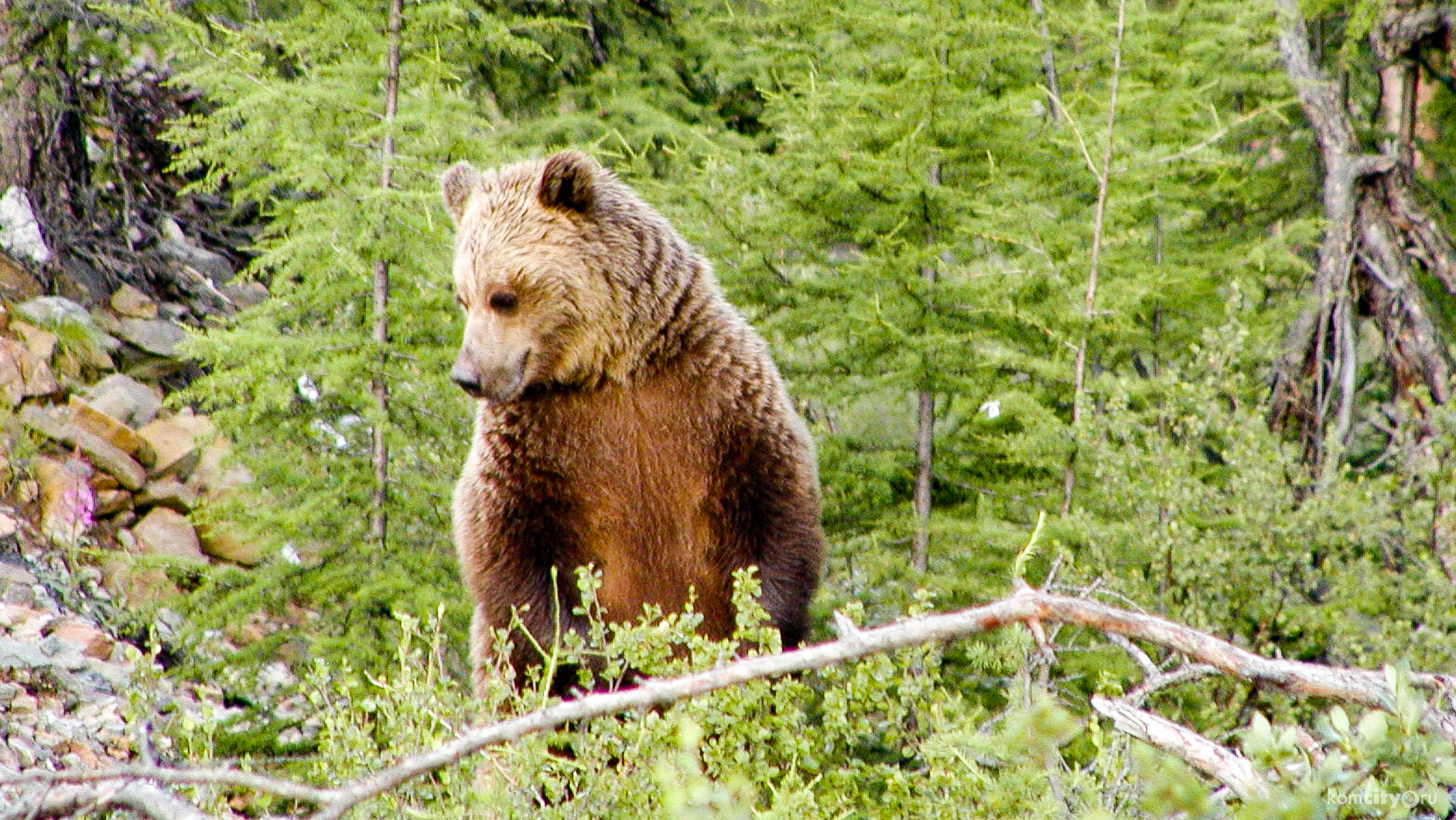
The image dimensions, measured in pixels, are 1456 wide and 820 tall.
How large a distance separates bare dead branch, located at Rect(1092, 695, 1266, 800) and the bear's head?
2.47 metres

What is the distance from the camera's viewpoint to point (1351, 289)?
7105mm

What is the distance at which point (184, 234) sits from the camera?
9.75 m

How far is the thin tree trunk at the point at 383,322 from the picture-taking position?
215 inches

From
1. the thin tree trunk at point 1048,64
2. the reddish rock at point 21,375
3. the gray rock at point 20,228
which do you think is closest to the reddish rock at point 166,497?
the reddish rock at point 21,375

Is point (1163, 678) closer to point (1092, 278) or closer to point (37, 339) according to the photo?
point (1092, 278)

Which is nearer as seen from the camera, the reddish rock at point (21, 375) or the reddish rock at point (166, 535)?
the reddish rock at point (166, 535)

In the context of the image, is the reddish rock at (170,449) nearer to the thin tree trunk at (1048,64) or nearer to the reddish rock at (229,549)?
the reddish rock at (229,549)

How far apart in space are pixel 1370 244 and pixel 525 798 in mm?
5786

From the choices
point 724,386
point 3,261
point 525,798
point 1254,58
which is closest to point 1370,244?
point 1254,58

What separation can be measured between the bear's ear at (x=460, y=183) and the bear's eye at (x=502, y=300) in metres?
0.47

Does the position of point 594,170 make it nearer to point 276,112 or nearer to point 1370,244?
point 276,112

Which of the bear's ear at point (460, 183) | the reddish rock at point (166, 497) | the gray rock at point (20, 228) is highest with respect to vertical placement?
the bear's ear at point (460, 183)

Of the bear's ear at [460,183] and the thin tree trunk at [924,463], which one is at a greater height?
the bear's ear at [460,183]

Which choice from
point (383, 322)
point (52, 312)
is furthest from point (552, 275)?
point (52, 312)
